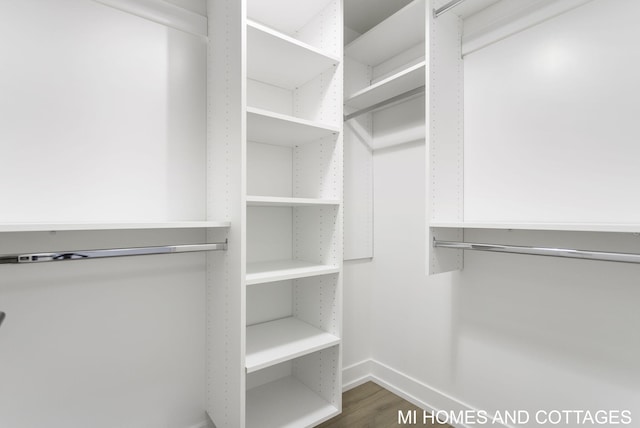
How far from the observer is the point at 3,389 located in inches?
44.3

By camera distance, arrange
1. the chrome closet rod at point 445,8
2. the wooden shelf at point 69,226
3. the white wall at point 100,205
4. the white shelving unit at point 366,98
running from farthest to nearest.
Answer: the white shelving unit at point 366,98 < the chrome closet rod at point 445,8 < the white wall at point 100,205 < the wooden shelf at point 69,226

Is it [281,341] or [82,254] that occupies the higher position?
[82,254]

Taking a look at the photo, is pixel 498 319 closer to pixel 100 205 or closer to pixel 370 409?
pixel 370 409

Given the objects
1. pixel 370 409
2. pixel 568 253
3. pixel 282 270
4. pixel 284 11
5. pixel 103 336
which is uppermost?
pixel 284 11

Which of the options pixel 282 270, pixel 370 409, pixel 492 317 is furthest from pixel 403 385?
pixel 282 270

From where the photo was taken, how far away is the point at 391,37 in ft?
6.16

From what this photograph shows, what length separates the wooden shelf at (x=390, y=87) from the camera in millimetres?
1610

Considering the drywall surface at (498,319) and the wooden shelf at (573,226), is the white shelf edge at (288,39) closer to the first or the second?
the drywall surface at (498,319)

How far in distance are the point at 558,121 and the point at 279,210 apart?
57.5 inches

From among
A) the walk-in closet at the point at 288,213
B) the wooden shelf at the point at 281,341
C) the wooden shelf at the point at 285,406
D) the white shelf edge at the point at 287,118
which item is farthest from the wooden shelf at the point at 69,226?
the wooden shelf at the point at 285,406

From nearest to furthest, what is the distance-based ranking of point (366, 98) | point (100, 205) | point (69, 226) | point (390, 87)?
point (69, 226)
point (100, 205)
point (390, 87)
point (366, 98)

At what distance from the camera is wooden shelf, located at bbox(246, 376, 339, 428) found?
4.66ft

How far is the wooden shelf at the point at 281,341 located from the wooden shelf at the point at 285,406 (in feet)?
1.10

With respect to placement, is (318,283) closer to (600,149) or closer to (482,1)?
(600,149)
